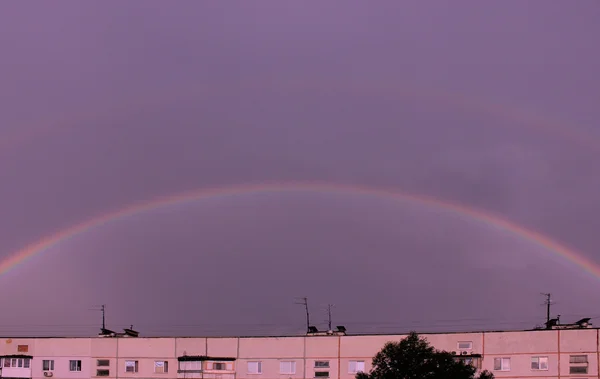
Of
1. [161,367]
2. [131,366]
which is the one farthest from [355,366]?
[131,366]

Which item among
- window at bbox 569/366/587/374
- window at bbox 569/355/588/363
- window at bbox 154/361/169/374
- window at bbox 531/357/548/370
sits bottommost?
window at bbox 154/361/169/374

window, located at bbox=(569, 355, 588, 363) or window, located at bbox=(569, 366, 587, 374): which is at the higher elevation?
window, located at bbox=(569, 355, 588, 363)

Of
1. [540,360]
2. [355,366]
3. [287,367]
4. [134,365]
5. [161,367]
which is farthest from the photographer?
[134,365]

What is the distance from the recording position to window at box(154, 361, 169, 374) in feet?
Result: 260

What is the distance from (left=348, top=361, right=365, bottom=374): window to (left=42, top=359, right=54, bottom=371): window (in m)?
27.0

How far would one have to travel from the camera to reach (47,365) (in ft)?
267

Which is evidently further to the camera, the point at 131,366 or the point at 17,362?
the point at 17,362

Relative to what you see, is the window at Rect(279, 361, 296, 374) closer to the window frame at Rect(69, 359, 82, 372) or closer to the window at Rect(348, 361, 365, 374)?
the window at Rect(348, 361, 365, 374)

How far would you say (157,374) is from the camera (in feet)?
260

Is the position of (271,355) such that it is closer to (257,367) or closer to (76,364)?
(257,367)

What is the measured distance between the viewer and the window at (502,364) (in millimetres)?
72125

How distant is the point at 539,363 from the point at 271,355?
22.3 metres

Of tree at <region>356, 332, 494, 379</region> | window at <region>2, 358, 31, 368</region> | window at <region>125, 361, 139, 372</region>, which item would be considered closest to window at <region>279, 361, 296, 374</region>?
window at <region>125, 361, 139, 372</region>

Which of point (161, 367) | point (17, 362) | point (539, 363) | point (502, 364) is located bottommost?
point (161, 367)
